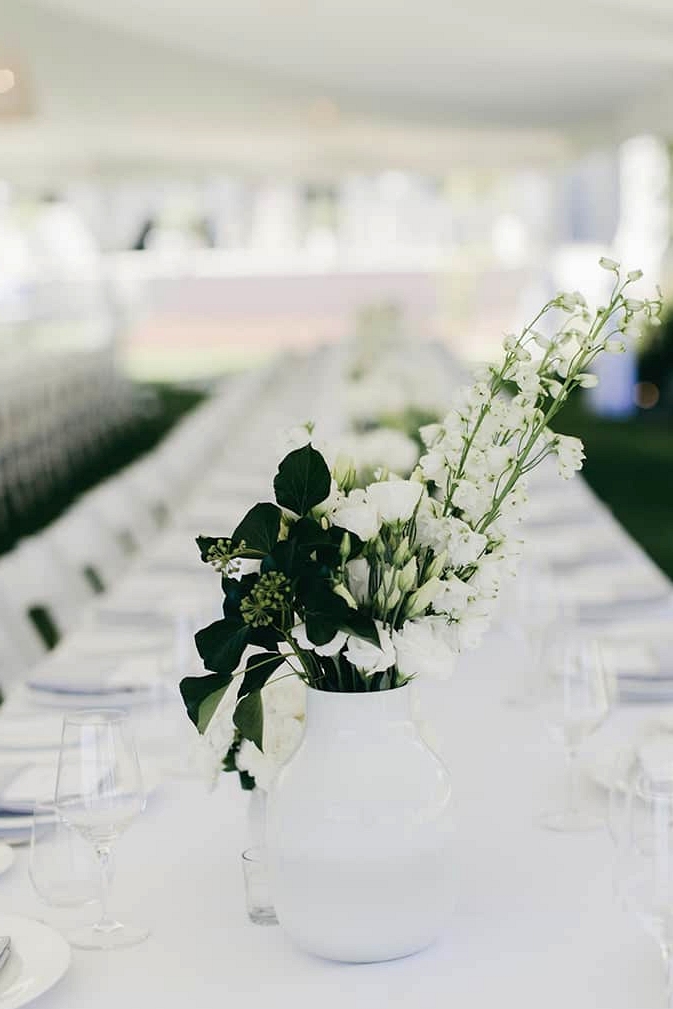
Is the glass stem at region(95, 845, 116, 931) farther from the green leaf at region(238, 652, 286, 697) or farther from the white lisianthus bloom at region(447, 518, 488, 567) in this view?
the white lisianthus bloom at region(447, 518, 488, 567)

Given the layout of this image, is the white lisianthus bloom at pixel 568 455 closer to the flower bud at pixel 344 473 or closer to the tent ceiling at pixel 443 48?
the flower bud at pixel 344 473

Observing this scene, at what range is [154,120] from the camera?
11.1 m

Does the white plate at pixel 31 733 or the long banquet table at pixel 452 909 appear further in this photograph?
the white plate at pixel 31 733

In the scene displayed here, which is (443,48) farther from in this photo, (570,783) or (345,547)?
(345,547)

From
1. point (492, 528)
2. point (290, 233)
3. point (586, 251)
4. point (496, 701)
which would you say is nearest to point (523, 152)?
point (586, 251)

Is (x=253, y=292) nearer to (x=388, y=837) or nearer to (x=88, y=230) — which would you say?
(x=88, y=230)

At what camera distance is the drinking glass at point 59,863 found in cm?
142

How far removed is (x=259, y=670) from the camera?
1379 millimetres

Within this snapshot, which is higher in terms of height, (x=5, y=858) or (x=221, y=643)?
(x=221, y=643)

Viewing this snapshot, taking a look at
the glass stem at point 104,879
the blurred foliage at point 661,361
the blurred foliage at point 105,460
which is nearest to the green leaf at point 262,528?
the glass stem at point 104,879

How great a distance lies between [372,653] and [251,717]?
0.56 feet

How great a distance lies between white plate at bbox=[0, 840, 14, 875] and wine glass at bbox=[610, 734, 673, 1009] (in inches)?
27.1

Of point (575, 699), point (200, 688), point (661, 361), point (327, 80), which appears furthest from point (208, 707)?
point (661, 361)

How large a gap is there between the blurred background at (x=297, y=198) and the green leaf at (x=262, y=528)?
582 centimetres
